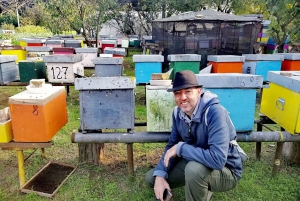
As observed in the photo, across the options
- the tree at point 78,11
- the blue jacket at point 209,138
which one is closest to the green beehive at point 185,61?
the blue jacket at point 209,138

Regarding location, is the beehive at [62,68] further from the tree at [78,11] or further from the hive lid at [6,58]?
the tree at [78,11]

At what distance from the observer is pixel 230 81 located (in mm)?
2223

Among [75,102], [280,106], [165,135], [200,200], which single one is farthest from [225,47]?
[200,200]

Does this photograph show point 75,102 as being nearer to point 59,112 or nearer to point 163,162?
point 59,112

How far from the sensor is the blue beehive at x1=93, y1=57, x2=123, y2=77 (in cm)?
487

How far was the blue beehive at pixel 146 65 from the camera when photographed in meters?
4.66

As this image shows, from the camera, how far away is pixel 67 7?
8156 mm

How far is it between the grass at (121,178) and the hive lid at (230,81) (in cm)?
100

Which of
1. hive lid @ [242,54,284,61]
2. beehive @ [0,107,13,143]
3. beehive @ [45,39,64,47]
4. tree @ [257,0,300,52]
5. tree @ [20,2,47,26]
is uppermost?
tree @ [20,2,47,26]

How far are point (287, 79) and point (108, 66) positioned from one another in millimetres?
3330

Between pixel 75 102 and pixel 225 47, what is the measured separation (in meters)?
3.70

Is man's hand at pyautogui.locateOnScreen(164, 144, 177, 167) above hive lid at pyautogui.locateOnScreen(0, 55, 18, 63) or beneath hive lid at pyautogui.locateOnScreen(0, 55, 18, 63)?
beneath

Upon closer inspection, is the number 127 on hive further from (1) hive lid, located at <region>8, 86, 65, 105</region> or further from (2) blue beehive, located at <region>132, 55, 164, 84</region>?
(1) hive lid, located at <region>8, 86, 65, 105</region>

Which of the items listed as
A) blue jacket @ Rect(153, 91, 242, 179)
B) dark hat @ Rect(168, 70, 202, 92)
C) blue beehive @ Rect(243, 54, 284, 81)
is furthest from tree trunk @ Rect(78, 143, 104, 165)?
blue beehive @ Rect(243, 54, 284, 81)
